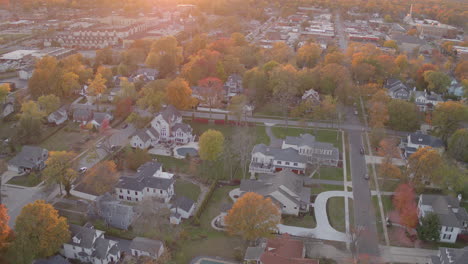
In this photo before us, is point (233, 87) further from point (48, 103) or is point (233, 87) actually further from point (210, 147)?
point (48, 103)

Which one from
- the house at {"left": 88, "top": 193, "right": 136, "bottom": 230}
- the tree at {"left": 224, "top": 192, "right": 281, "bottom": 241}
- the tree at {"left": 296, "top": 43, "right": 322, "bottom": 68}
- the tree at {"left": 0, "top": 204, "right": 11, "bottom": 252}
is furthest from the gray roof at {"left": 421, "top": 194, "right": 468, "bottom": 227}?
the tree at {"left": 296, "top": 43, "right": 322, "bottom": 68}

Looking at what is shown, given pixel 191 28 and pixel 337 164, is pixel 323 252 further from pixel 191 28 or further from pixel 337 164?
pixel 191 28

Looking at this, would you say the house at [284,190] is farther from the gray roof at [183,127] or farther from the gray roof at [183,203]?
the gray roof at [183,127]

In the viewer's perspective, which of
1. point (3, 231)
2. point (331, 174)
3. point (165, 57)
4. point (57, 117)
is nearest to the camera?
point (3, 231)

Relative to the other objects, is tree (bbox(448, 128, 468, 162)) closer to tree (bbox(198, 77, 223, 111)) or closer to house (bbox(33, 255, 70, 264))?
tree (bbox(198, 77, 223, 111))

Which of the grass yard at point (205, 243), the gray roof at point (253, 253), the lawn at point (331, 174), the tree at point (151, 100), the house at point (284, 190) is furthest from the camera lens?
the tree at point (151, 100)

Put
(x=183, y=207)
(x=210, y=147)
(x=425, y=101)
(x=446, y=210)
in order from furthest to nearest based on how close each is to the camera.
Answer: (x=425, y=101) < (x=210, y=147) < (x=183, y=207) < (x=446, y=210)

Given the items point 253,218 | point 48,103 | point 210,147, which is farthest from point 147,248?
point 48,103

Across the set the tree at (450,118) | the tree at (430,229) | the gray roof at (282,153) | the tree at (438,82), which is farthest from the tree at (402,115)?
the tree at (430,229)
